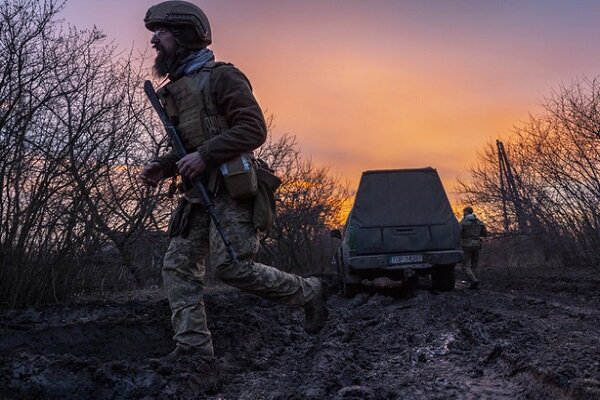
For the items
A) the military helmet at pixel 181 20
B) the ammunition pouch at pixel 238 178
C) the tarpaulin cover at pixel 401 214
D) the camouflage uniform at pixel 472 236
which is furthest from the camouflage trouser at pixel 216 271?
the camouflage uniform at pixel 472 236

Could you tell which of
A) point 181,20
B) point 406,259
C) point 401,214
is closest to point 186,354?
point 181,20

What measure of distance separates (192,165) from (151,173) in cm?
57

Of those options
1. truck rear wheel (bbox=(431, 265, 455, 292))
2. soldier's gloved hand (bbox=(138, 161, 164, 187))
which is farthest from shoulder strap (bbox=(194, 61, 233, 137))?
truck rear wheel (bbox=(431, 265, 455, 292))

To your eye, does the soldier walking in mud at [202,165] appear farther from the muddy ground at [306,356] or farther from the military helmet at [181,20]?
the muddy ground at [306,356]

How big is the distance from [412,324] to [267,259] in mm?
19774

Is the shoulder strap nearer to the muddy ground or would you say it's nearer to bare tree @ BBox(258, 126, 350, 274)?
the muddy ground

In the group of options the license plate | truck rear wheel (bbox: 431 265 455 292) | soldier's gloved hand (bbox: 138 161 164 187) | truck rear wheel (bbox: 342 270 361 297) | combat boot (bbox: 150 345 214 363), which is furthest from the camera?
truck rear wheel (bbox: 431 265 455 292)

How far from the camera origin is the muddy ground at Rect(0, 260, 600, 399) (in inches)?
123

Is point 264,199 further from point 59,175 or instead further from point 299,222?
point 299,222

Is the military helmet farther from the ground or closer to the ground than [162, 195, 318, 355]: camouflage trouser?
farther from the ground

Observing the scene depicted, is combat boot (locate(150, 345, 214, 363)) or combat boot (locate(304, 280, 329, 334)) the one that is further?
combat boot (locate(304, 280, 329, 334))

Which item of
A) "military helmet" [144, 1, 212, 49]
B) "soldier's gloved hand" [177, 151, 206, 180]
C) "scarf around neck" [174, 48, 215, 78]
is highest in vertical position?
"military helmet" [144, 1, 212, 49]

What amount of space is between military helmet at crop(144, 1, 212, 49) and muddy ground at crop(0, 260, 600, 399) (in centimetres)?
205

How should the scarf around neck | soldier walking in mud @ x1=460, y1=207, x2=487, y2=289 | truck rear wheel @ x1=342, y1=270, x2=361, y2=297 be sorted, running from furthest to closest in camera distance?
1. soldier walking in mud @ x1=460, y1=207, x2=487, y2=289
2. truck rear wheel @ x1=342, y1=270, x2=361, y2=297
3. the scarf around neck
